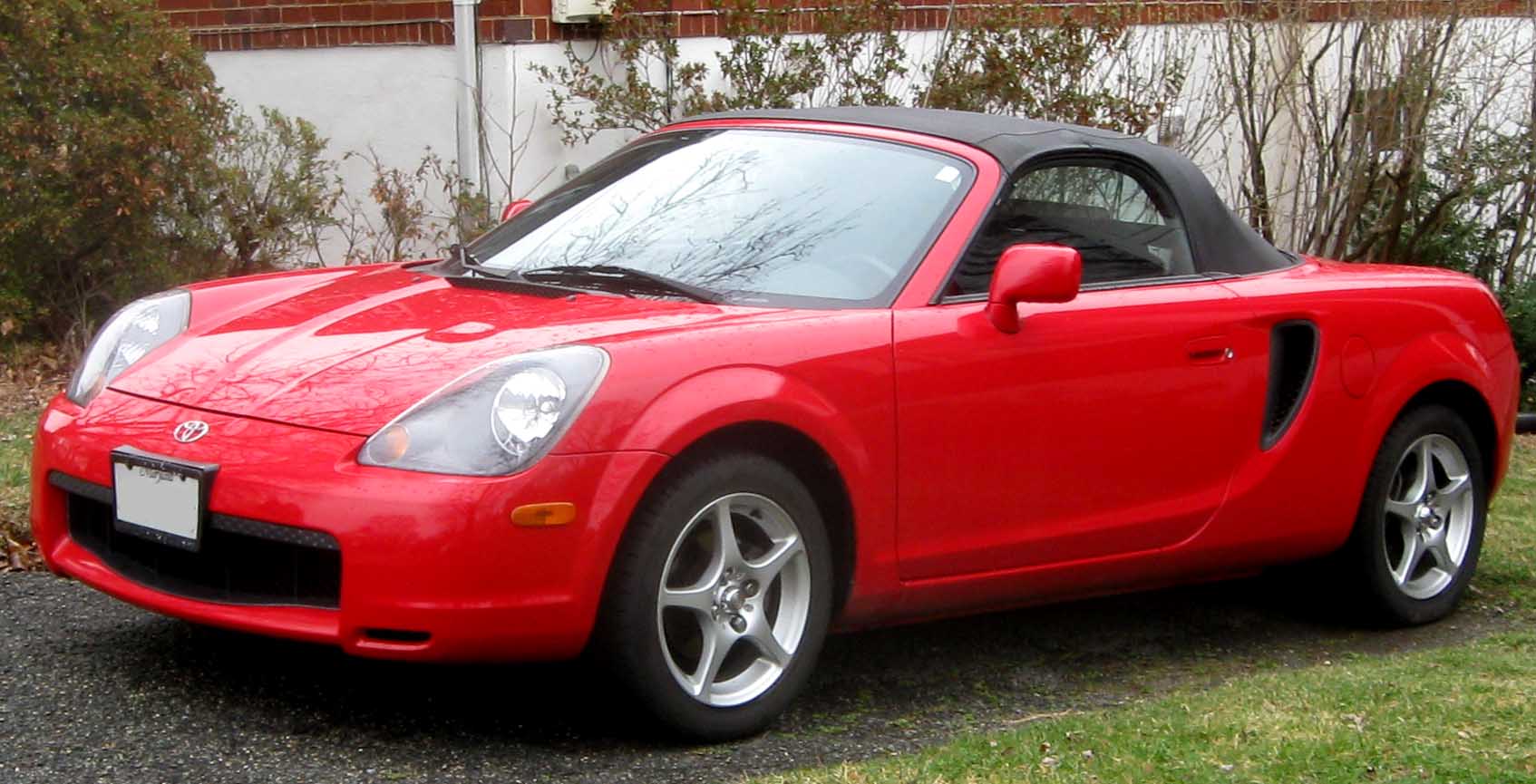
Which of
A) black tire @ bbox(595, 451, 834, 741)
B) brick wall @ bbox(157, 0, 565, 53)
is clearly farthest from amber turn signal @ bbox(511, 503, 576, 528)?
brick wall @ bbox(157, 0, 565, 53)

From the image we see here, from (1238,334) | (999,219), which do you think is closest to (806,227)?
(999,219)

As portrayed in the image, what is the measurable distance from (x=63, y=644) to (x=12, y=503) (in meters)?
1.34

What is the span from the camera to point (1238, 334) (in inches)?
205

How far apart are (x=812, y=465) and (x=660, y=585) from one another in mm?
522

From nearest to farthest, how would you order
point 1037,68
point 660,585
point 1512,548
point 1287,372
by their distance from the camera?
1. point 660,585
2. point 1287,372
3. point 1512,548
4. point 1037,68

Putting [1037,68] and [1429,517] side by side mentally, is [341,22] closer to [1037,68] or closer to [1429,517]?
[1037,68]

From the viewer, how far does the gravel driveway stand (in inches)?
157

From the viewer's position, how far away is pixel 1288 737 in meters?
4.22

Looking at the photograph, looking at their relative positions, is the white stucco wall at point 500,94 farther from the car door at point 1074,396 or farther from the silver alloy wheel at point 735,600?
the silver alloy wheel at point 735,600

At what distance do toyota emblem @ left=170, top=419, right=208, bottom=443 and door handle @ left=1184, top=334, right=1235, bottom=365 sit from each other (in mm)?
2460

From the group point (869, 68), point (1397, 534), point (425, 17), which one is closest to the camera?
point (1397, 534)

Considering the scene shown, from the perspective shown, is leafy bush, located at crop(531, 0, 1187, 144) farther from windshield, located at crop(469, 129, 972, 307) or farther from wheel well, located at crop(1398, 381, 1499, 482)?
windshield, located at crop(469, 129, 972, 307)

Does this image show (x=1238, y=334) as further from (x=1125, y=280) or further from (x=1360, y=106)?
(x=1360, y=106)

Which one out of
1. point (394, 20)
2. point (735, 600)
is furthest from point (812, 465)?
point (394, 20)
